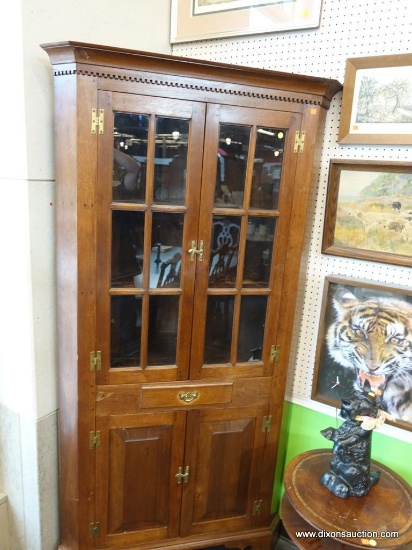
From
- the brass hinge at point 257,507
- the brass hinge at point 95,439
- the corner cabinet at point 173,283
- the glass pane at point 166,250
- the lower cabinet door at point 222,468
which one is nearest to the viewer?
the corner cabinet at point 173,283

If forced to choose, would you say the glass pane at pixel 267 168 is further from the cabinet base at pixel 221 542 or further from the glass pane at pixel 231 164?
the cabinet base at pixel 221 542

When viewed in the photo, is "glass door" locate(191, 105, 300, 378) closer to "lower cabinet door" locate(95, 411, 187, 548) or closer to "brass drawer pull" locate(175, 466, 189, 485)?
"lower cabinet door" locate(95, 411, 187, 548)

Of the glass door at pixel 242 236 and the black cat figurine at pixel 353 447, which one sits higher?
the glass door at pixel 242 236

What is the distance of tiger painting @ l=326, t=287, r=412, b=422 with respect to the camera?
5.34ft

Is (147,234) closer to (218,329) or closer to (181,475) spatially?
(218,329)

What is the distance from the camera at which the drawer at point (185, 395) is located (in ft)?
5.30

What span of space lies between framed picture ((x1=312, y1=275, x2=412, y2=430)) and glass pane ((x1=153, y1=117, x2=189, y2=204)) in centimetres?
73

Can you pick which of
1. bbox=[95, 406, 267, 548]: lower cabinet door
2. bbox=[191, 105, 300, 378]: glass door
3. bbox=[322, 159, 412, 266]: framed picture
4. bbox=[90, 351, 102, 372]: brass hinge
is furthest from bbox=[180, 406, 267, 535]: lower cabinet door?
bbox=[322, 159, 412, 266]: framed picture

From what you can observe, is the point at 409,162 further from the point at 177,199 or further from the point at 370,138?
the point at 177,199

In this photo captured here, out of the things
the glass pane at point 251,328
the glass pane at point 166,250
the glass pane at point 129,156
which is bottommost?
the glass pane at point 251,328

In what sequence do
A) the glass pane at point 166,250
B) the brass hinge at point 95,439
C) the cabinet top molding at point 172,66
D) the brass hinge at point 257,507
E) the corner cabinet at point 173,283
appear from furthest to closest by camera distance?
the brass hinge at point 257,507, the brass hinge at point 95,439, the glass pane at point 166,250, the corner cabinet at point 173,283, the cabinet top molding at point 172,66

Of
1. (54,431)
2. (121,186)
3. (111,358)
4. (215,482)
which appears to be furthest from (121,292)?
(215,482)

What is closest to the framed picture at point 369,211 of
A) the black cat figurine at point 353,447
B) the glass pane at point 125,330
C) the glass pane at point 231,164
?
the glass pane at point 231,164

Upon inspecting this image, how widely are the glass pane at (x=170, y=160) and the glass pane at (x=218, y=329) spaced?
1.35 ft
